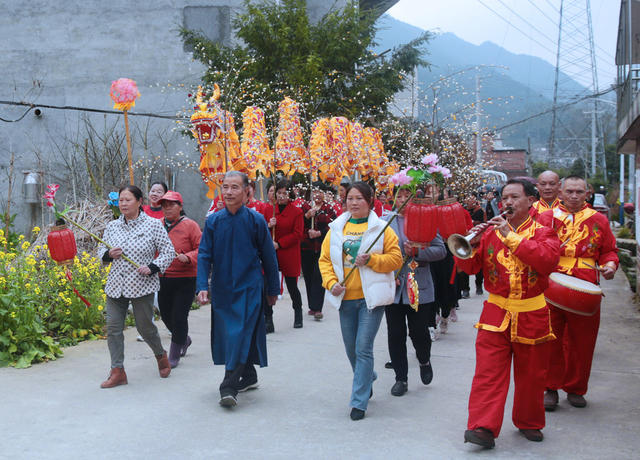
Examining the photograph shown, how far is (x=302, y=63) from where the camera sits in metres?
15.4

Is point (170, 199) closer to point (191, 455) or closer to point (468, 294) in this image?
point (191, 455)

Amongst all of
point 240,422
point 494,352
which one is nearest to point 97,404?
point 240,422

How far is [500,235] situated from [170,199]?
3.74m

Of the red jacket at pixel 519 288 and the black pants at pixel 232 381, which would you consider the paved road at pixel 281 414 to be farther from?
the red jacket at pixel 519 288

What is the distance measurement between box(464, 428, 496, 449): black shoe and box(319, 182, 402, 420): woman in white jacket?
1.02m

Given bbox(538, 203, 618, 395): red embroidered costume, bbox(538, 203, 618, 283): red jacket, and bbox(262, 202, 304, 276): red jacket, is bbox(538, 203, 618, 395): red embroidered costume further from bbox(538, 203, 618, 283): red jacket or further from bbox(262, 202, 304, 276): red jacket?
bbox(262, 202, 304, 276): red jacket

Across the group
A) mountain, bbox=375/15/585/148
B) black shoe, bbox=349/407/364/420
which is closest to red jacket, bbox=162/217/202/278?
black shoe, bbox=349/407/364/420

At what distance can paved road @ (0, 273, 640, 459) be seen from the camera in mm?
4660

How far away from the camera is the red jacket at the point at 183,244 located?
698 cm

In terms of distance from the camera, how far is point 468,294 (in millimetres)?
12344

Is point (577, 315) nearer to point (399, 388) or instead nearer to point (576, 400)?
point (576, 400)

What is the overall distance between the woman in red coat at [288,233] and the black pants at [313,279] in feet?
1.68

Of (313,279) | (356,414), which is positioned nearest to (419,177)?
(356,414)

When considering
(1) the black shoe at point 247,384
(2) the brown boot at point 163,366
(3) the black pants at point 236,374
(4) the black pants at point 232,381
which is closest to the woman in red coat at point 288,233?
(2) the brown boot at point 163,366
